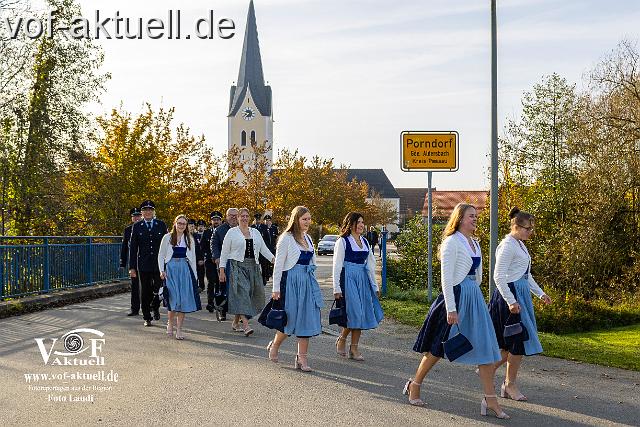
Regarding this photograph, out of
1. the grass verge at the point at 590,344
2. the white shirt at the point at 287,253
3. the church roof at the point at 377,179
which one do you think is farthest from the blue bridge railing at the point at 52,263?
the church roof at the point at 377,179

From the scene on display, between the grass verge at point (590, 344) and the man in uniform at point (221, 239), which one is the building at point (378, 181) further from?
the man in uniform at point (221, 239)

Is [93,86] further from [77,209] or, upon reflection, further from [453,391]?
[453,391]

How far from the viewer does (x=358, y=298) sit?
961 cm

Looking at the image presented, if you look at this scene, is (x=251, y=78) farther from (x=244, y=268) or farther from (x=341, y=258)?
(x=341, y=258)

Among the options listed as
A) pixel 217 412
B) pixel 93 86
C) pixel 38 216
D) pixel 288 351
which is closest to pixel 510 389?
pixel 217 412

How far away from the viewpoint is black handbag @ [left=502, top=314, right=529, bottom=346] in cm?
736

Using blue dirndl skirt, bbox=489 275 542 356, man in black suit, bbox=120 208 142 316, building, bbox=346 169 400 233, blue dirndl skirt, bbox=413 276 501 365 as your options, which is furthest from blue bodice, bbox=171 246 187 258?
building, bbox=346 169 400 233

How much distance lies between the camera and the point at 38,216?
24.4 metres

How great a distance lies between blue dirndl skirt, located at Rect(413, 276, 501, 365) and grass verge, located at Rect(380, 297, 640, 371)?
3.26m

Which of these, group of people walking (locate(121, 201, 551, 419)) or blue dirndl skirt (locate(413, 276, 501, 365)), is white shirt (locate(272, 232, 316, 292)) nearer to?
group of people walking (locate(121, 201, 551, 419))

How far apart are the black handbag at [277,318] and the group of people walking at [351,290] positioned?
0.04 ft

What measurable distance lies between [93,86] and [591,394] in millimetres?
21797

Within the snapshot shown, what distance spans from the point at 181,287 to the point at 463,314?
5705mm

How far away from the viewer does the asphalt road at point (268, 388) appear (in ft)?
21.7
